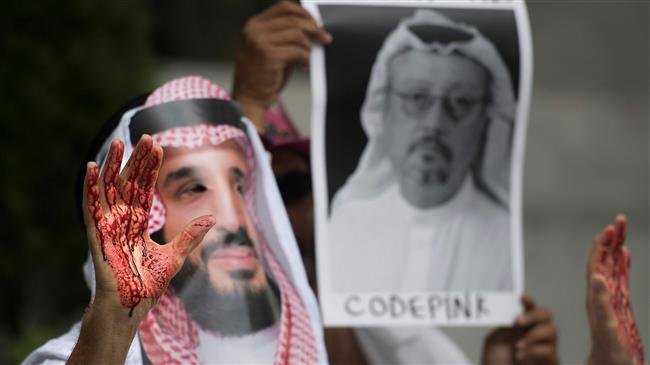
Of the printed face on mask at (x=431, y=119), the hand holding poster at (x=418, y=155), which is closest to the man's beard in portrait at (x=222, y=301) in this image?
the hand holding poster at (x=418, y=155)

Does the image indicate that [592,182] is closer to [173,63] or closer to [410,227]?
[173,63]

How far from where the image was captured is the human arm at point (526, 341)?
3553mm

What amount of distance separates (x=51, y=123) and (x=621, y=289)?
211 inches

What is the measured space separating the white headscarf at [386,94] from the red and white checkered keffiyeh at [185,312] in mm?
327

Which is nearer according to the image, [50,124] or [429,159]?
[429,159]

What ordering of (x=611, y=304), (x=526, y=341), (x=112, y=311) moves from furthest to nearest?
(x=526, y=341), (x=611, y=304), (x=112, y=311)

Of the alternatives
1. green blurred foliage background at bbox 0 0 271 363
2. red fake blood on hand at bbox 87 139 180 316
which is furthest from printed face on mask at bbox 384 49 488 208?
green blurred foliage background at bbox 0 0 271 363

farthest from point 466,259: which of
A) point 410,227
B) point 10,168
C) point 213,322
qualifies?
point 10,168

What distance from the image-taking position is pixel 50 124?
316 inches

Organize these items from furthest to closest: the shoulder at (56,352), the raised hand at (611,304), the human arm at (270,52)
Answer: the human arm at (270,52)
the raised hand at (611,304)
the shoulder at (56,352)

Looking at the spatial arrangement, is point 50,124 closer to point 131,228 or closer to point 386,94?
point 386,94

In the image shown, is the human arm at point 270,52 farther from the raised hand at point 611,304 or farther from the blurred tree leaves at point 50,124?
the blurred tree leaves at point 50,124

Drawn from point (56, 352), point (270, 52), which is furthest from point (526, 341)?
point (56, 352)

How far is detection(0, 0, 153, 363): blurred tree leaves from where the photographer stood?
7.82m
